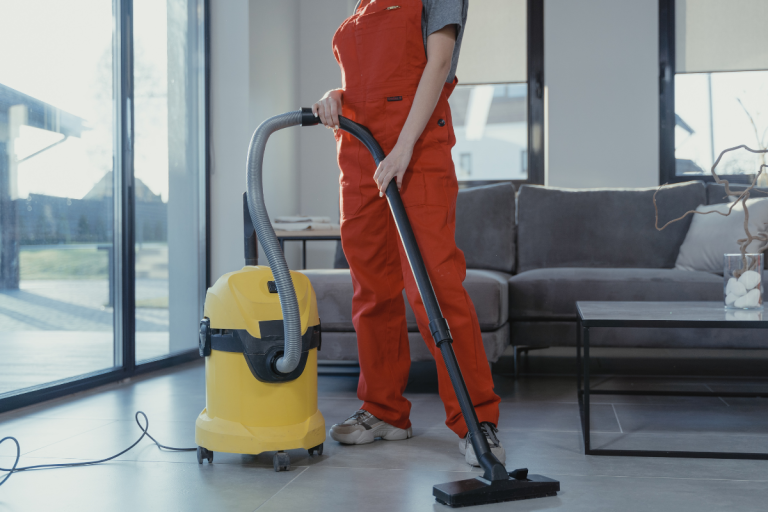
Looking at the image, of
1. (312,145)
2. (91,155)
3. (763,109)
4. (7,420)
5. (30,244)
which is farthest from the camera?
(312,145)

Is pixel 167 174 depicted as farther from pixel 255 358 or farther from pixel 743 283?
pixel 743 283

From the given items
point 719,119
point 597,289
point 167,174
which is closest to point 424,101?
point 597,289

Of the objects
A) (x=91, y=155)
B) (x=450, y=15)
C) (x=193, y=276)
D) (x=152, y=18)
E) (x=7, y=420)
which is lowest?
(x=7, y=420)

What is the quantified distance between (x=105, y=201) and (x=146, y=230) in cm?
30

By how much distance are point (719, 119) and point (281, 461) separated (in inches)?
131

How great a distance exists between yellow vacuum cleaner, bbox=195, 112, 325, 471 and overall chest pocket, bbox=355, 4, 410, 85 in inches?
9.9

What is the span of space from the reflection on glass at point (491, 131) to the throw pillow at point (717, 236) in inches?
49.6

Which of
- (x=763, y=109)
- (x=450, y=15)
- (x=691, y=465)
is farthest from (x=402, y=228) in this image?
(x=763, y=109)

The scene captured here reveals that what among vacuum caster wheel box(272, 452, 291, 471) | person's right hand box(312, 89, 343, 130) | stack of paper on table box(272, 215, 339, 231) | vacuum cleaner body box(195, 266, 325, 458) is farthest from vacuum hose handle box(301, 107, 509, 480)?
stack of paper on table box(272, 215, 339, 231)

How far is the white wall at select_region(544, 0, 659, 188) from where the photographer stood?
3.72 m

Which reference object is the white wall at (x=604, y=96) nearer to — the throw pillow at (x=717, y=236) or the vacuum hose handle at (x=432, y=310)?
the throw pillow at (x=717, y=236)

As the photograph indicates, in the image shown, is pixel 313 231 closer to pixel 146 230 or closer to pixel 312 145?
pixel 146 230

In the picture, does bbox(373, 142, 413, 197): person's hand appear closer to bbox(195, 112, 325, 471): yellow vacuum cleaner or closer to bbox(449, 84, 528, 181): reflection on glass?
bbox(195, 112, 325, 471): yellow vacuum cleaner

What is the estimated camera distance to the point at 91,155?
2512 mm
